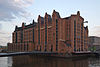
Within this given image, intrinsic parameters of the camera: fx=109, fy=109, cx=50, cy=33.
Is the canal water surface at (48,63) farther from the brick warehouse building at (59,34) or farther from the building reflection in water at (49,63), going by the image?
the brick warehouse building at (59,34)

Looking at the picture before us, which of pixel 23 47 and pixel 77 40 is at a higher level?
pixel 77 40

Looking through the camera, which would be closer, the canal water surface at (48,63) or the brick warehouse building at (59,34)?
the canal water surface at (48,63)

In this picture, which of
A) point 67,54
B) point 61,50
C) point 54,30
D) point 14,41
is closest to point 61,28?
point 54,30

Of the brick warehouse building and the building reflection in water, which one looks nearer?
the building reflection in water

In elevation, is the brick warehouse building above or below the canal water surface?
Result: above

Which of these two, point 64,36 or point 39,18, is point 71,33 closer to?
point 64,36

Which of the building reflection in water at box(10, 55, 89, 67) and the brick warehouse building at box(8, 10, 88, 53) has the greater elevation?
the brick warehouse building at box(8, 10, 88, 53)

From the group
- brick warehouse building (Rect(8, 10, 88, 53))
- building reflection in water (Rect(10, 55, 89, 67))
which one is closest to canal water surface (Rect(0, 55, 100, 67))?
building reflection in water (Rect(10, 55, 89, 67))

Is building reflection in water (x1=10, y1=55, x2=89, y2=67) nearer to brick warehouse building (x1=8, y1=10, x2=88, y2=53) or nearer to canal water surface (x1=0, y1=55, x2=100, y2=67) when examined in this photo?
canal water surface (x1=0, y1=55, x2=100, y2=67)

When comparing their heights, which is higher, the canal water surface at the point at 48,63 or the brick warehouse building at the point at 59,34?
the brick warehouse building at the point at 59,34

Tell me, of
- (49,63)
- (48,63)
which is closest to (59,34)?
(49,63)

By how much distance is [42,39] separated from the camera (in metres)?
144

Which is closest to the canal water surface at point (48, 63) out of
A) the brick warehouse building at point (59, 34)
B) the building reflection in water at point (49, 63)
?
the building reflection in water at point (49, 63)

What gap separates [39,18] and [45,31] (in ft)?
77.7
